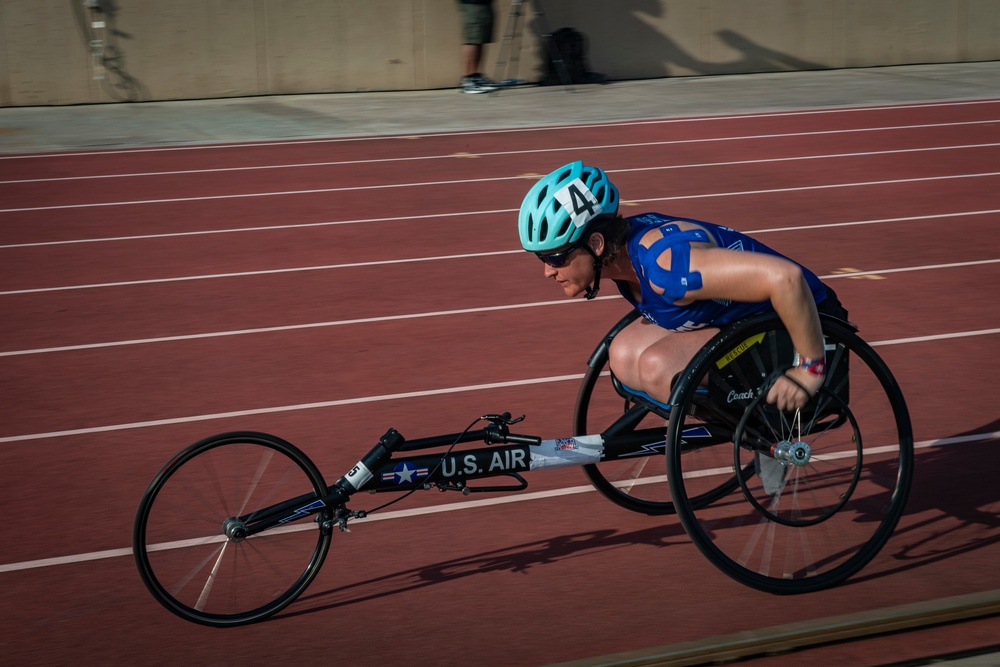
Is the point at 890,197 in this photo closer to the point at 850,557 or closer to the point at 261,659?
the point at 850,557

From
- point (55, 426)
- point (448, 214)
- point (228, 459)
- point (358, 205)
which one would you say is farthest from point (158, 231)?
point (228, 459)

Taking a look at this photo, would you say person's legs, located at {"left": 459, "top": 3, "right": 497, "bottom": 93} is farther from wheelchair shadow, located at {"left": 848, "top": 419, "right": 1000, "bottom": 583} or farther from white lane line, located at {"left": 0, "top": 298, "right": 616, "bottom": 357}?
wheelchair shadow, located at {"left": 848, "top": 419, "right": 1000, "bottom": 583}

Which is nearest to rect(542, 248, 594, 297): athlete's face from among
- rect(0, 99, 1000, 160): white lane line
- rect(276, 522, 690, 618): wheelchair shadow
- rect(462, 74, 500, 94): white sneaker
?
rect(276, 522, 690, 618): wheelchair shadow

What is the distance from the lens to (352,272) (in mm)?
7840

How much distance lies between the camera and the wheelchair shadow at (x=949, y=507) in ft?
12.7

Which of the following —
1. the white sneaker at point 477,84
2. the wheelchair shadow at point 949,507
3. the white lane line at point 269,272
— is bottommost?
the white lane line at point 269,272

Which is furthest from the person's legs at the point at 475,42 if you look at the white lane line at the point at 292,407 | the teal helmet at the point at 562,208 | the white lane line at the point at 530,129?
the teal helmet at the point at 562,208

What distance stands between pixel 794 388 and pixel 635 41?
14.8 meters

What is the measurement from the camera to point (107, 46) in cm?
1520

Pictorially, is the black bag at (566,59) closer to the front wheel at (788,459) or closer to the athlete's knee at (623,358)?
the front wheel at (788,459)

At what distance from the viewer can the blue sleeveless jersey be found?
11.4 ft

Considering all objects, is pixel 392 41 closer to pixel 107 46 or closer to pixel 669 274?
pixel 107 46

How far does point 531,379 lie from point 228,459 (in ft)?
8.17

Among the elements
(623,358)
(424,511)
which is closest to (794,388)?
(623,358)
